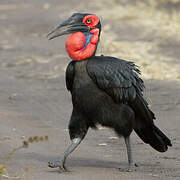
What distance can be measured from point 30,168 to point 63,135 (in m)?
1.96

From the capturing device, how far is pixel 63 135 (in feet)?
26.6

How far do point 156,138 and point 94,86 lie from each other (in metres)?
0.96

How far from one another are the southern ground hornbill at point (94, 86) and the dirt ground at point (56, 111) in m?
0.35

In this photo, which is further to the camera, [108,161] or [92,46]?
[108,161]

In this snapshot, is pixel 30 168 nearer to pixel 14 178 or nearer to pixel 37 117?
pixel 14 178

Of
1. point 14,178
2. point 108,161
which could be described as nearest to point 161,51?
point 108,161

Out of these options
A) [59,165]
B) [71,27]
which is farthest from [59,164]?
[71,27]

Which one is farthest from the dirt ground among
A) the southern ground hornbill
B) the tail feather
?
the southern ground hornbill

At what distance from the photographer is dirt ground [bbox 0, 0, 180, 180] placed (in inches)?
253

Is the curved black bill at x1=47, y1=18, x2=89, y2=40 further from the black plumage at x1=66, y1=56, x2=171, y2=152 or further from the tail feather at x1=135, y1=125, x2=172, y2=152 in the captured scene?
the tail feather at x1=135, y1=125, x2=172, y2=152

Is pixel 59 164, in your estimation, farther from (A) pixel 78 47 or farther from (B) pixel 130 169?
(A) pixel 78 47

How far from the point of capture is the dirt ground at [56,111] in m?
6.41

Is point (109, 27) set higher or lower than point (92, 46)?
lower

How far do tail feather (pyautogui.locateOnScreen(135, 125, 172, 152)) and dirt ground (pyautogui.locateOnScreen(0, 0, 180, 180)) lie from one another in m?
0.20
